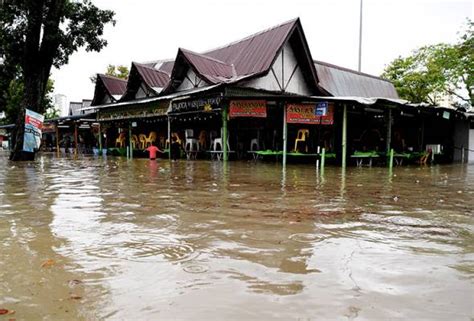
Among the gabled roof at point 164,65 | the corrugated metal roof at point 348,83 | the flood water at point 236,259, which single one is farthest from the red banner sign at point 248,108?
the gabled roof at point 164,65

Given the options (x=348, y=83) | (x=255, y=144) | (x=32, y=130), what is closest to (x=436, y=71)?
(x=348, y=83)

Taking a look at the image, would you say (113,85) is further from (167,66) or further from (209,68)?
(209,68)

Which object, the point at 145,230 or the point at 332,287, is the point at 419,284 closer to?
the point at 332,287

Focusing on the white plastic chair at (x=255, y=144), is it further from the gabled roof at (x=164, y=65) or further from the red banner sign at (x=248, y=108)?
the gabled roof at (x=164, y=65)

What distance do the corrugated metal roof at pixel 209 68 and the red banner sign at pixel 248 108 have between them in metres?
3.11

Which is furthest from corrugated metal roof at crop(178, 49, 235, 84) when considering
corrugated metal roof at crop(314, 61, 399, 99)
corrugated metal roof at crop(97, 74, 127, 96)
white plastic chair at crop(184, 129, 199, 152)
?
corrugated metal roof at crop(97, 74, 127, 96)

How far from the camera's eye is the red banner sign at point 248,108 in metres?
14.9

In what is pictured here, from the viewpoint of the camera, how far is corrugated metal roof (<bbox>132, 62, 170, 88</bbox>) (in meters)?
22.6

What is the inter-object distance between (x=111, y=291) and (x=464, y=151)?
71.1 ft

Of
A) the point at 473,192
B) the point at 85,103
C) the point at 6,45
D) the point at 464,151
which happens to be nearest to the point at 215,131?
the point at 6,45

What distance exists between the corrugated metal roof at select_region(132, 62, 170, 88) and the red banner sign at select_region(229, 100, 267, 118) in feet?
28.7

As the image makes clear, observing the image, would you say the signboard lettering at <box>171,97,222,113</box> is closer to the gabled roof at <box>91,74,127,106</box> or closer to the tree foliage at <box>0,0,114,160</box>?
the tree foliage at <box>0,0,114,160</box>

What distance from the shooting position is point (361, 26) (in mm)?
30562

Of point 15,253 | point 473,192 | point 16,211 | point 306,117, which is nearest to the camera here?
point 15,253
